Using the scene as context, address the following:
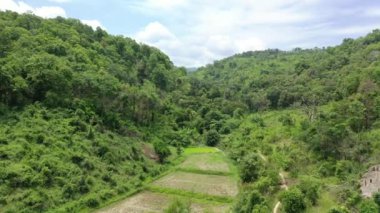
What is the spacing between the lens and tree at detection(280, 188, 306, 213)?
69.5 feet

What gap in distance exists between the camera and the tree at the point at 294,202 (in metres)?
21.2

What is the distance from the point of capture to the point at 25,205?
21656 mm

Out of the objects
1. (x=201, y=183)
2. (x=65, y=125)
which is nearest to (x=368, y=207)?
(x=201, y=183)

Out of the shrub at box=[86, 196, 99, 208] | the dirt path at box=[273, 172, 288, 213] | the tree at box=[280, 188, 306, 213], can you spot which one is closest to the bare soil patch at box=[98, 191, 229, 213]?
the shrub at box=[86, 196, 99, 208]

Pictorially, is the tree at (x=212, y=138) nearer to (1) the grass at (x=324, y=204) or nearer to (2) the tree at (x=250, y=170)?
(2) the tree at (x=250, y=170)

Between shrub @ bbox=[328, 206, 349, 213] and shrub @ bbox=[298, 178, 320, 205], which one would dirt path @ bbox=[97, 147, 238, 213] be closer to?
shrub @ bbox=[298, 178, 320, 205]

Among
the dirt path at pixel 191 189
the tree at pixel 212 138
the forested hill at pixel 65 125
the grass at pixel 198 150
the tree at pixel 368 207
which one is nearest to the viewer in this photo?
the tree at pixel 368 207

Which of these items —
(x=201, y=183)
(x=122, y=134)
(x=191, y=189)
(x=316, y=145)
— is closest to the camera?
(x=191, y=189)

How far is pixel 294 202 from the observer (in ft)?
69.6

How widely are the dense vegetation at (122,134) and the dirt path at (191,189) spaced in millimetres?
1254

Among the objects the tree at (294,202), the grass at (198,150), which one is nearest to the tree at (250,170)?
the tree at (294,202)

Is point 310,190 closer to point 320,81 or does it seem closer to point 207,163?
point 207,163

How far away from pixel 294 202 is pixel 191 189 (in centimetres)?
896

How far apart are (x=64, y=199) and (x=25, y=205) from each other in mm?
2565
